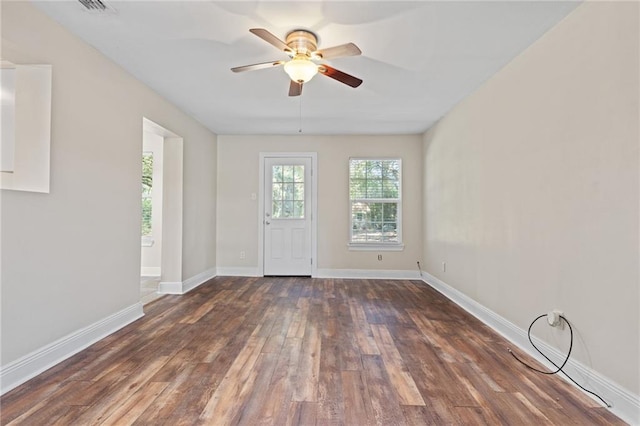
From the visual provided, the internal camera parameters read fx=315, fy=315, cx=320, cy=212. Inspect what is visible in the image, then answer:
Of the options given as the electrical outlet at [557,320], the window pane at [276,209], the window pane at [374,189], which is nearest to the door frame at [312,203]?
the window pane at [276,209]

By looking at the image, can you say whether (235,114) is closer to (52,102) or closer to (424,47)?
(52,102)

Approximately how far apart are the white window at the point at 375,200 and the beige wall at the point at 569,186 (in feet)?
6.48

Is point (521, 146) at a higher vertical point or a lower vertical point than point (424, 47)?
lower

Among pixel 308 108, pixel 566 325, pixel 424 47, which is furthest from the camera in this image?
pixel 308 108

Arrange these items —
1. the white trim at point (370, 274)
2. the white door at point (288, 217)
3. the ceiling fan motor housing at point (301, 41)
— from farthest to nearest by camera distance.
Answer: the white door at point (288, 217) < the white trim at point (370, 274) < the ceiling fan motor housing at point (301, 41)

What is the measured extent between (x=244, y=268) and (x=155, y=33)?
381cm

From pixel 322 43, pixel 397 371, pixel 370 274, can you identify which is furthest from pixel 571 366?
pixel 370 274

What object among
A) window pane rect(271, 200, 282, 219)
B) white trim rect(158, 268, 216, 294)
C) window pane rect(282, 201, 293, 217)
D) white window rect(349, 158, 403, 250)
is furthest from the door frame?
white trim rect(158, 268, 216, 294)

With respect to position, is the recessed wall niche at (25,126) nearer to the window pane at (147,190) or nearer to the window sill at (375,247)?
the window pane at (147,190)

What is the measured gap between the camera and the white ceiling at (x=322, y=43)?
203 cm

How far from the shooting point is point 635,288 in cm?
163

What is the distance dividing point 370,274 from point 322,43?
3782mm

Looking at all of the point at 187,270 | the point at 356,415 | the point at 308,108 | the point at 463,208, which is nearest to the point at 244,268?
the point at 187,270

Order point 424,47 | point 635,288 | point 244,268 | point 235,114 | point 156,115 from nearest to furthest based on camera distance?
point 635,288 → point 424,47 → point 156,115 → point 235,114 → point 244,268
